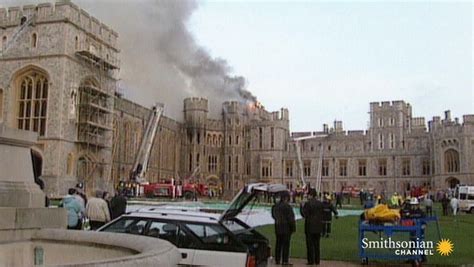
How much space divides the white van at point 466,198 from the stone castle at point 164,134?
22.8 meters

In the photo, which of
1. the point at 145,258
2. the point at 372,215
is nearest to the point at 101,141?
the point at 372,215

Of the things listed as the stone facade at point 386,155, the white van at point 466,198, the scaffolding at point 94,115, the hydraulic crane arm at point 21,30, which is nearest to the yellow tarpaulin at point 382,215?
the white van at point 466,198

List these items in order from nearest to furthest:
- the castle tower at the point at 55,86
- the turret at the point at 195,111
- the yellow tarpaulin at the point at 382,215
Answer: the yellow tarpaulin at the point at 382,215 < the castle tower at the point at 55,86 < the turret at the point at 195,111

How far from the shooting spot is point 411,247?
34.7ft

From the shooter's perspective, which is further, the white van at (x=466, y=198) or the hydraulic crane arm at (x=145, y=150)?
the hydraulic crane arm at (x=145, y=150)

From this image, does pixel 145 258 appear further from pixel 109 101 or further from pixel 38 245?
pixel 109 101

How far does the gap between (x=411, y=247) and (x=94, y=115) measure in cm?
3077

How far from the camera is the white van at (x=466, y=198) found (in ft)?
116

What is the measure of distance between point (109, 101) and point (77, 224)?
1176 inches

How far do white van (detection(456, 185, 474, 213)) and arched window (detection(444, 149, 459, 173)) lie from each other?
23.8m

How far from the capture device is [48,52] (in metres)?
34.7

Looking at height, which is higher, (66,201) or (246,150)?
(246,150)

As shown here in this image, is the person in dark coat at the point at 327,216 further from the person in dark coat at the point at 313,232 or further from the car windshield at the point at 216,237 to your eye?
the car windshield at the point at 216,237

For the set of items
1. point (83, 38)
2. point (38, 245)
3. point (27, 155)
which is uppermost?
point (83, 38)
